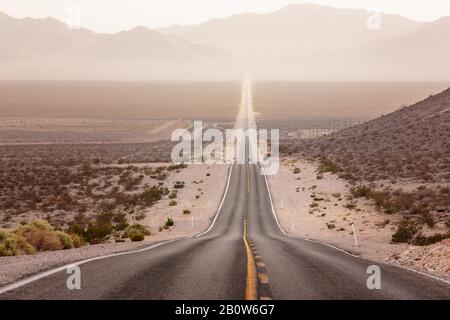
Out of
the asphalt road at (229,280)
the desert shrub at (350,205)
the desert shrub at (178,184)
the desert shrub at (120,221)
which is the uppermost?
the asphalt road at (229,280)

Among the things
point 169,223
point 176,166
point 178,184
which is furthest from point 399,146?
point 169,223

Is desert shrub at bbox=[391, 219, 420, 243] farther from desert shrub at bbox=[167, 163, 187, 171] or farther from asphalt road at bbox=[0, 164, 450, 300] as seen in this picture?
desert shrub at bbox=[167, 163, 187, 171]

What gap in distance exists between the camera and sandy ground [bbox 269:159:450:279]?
2177 centimetres

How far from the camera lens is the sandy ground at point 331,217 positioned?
2177 cm

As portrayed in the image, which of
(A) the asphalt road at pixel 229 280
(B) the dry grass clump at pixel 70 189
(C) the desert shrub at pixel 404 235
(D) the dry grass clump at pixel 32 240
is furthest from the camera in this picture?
(B) the dry grass clump at pixel 70 189

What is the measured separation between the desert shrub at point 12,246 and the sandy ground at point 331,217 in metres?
12.0

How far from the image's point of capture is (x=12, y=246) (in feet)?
57.4

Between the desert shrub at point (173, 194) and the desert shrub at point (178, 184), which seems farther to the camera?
the desert shrub at point (178, 184)

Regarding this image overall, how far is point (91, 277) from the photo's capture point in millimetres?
9984

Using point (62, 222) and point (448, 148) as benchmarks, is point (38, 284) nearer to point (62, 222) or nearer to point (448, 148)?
point (62, 222)

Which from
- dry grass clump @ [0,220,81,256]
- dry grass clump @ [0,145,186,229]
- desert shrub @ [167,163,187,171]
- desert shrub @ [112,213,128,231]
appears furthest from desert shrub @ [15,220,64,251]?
desert shrub @ [167,163,187,171]

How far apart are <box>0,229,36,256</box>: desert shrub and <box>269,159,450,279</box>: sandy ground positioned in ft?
39.4

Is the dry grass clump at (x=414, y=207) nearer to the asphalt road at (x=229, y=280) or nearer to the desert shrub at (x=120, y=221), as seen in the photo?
the asphalt road at (x=229, y=280)

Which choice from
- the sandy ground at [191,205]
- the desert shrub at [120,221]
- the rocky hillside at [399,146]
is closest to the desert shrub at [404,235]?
the sandy ground at [191,205]
